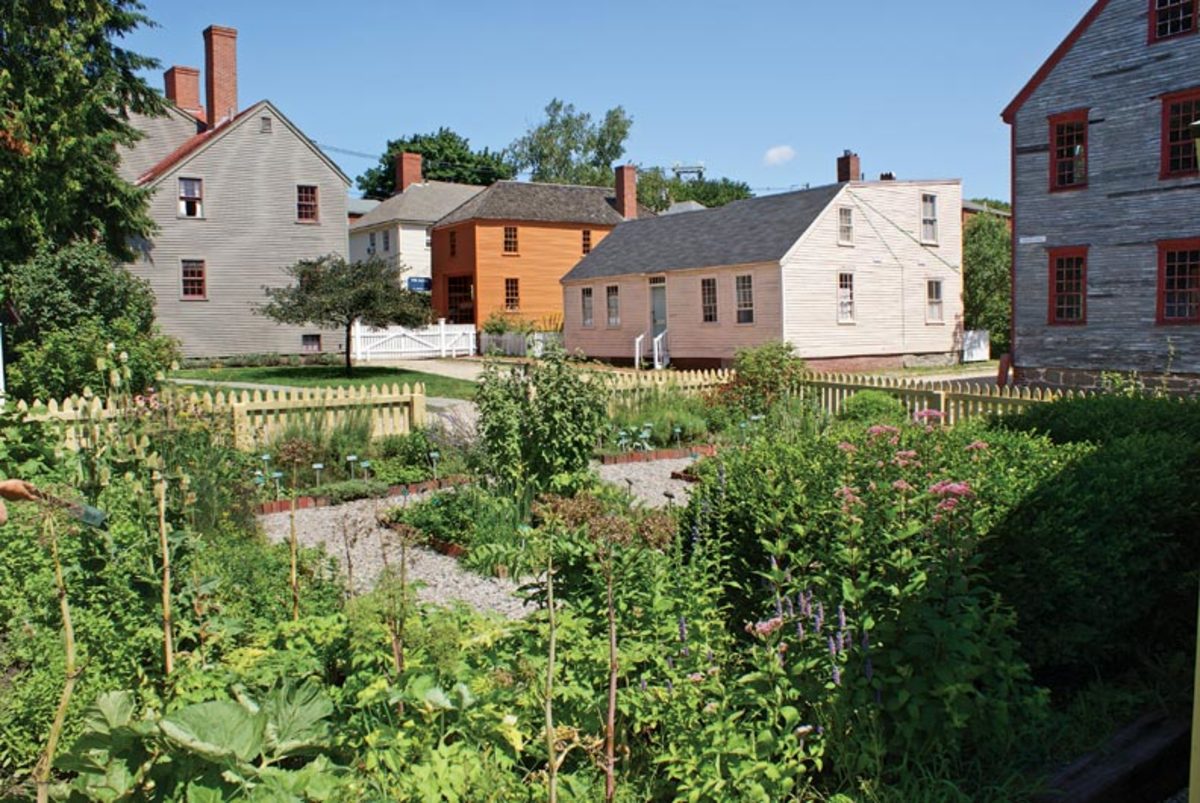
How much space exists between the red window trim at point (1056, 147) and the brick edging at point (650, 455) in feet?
50.8

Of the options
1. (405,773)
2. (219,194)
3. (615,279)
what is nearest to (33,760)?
(405,773)

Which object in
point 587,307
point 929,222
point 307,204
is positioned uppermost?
point 307,204

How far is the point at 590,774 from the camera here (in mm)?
3496

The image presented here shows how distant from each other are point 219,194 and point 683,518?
35333mm

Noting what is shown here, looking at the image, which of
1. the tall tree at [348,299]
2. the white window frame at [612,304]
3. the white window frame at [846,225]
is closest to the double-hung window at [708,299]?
the white window frame at [846,225]

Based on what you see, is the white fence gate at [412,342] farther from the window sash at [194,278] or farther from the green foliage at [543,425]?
the green foliage at [543,425]

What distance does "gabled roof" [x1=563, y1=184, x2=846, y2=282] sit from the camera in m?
30.5

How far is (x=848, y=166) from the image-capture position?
1448 inches

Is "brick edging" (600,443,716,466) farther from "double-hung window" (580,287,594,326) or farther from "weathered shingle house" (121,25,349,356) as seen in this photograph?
"weathered shingle house" (121,25,349,356)

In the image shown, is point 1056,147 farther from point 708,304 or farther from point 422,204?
point 422,204

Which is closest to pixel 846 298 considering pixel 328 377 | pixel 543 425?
pixel 328 377

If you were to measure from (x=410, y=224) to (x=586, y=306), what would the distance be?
16.9 metres

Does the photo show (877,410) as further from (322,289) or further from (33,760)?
(322,289)

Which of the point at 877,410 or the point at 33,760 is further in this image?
the point at 877,410
